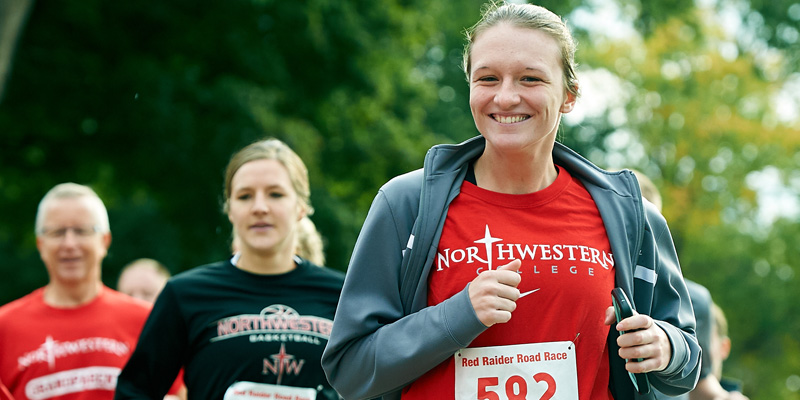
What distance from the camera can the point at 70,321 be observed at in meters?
5.53

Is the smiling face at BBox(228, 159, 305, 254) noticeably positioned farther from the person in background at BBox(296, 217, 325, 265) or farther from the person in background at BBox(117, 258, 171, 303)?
the person in background at BBox(117, 258, 171, 303)

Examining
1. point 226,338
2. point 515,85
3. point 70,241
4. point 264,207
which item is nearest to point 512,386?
point 515,85

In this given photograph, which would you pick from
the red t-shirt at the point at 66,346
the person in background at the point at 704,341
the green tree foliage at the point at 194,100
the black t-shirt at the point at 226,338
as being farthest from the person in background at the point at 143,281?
the person in background at the point at 704,341

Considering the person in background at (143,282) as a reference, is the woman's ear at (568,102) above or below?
below

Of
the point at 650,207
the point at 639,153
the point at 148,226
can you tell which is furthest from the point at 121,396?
the point at 639,153

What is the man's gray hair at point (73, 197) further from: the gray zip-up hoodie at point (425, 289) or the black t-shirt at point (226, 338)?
the gray zip-up hoodie at point (425, 289)

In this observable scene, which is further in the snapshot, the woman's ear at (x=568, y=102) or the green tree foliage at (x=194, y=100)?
the green tree foliage at (x=194, y=100)

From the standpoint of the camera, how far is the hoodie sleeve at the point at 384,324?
2.59 m

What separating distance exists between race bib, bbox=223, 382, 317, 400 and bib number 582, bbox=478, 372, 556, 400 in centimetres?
170

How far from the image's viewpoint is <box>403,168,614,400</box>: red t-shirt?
8.89ft

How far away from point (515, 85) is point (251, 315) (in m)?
2.02

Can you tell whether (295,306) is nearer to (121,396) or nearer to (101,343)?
(121,396)

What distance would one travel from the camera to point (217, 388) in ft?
13.8

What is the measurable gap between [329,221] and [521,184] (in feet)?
35.0
